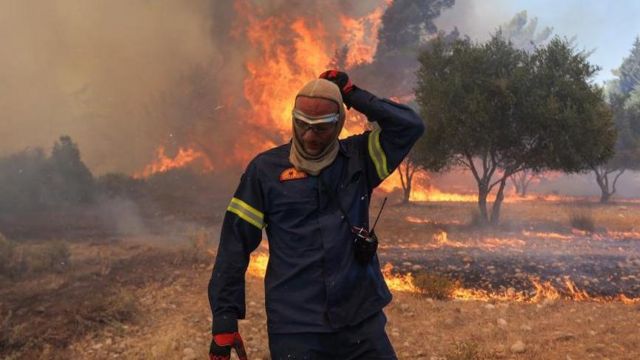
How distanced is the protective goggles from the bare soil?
363 cm

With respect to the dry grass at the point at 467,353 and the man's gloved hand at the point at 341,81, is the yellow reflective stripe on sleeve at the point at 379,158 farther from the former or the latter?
the dry grass at the point at 467,353

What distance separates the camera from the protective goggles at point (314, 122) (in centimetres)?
300

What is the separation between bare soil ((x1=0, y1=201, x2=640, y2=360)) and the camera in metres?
5.98

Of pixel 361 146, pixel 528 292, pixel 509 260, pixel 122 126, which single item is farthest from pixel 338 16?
pixel 361 146

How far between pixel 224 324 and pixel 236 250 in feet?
1.41

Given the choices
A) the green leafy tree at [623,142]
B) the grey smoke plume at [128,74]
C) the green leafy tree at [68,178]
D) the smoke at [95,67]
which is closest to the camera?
the green leafy tree at [68,178]

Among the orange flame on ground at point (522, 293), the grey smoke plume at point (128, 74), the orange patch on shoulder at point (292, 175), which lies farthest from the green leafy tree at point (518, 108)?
the grey smoke plume at point (128, 74)

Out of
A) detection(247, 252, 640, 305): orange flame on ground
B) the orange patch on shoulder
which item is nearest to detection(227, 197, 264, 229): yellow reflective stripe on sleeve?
the orange patch on shoulder

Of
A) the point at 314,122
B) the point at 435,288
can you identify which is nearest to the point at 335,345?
the point at 314,122

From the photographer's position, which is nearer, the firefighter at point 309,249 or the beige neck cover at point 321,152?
the firefighter at point 309,249

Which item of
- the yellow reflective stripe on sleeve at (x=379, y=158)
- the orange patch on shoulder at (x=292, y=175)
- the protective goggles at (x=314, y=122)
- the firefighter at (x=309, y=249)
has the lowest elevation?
the firefighter at (x=309, y=249)

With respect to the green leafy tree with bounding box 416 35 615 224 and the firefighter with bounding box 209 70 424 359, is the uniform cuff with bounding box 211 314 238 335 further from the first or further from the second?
the green leafy tree with bounding box 416 35 615 224

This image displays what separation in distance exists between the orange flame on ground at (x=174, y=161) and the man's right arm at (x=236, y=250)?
2604 cm

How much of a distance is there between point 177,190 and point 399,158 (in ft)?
78.5
